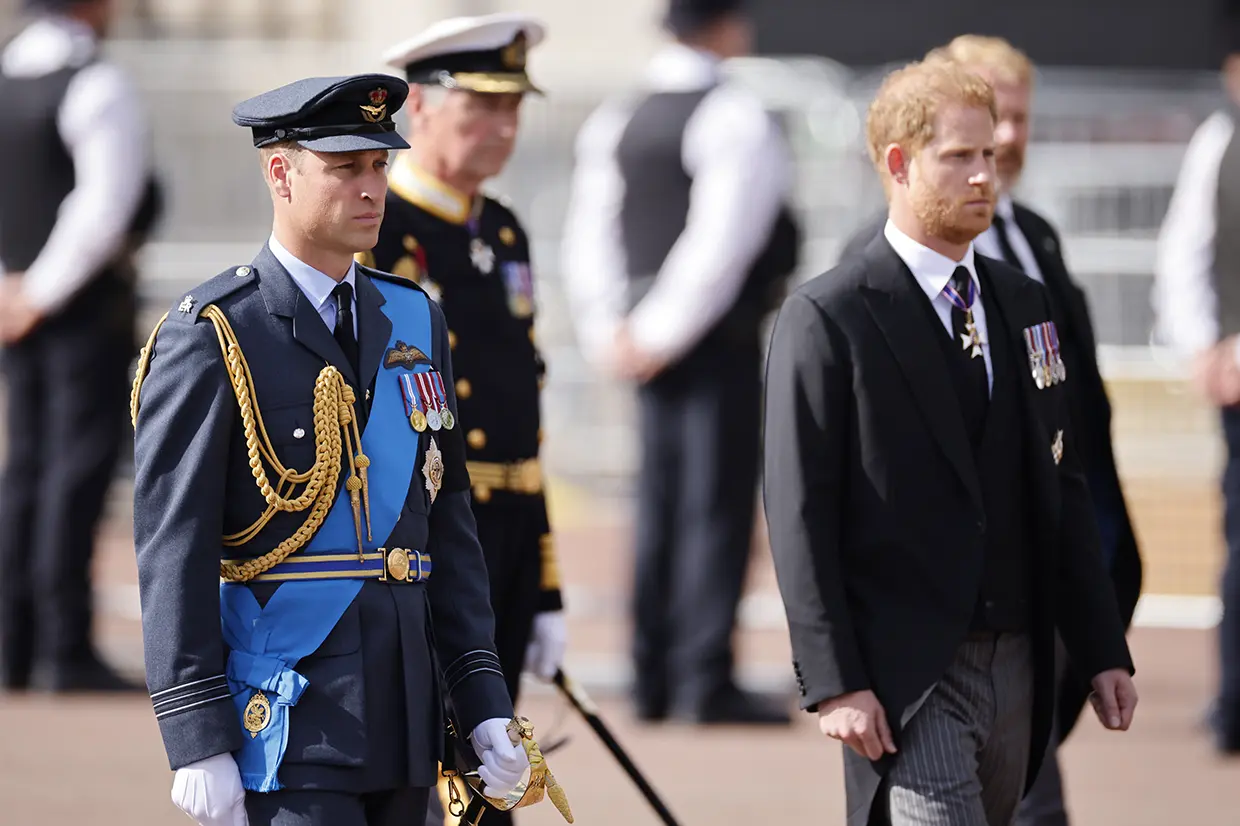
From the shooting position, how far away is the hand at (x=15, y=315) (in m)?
7.74

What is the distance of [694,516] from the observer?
7.64 meters

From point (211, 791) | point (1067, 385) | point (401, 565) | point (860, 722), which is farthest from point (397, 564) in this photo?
point (1067, 385)

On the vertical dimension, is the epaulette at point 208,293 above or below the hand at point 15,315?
above

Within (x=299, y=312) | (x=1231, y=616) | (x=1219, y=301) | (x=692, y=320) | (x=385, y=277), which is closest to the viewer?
(x=299, y=312)

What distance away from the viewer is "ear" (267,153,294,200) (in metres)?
3.49

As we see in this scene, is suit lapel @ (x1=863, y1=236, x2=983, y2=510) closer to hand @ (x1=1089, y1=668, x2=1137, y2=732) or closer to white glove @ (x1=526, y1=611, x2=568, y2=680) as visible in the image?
hand @ (x1=1089, y1=668, x2=1137, y2=732)

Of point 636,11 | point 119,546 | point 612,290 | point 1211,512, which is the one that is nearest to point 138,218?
point 612,290

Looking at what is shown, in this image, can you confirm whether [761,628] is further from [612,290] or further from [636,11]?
[636,11]

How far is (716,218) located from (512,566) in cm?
287

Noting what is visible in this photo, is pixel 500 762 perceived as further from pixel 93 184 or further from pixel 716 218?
pixel 93 184

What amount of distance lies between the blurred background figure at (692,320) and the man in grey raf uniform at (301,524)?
155 inches

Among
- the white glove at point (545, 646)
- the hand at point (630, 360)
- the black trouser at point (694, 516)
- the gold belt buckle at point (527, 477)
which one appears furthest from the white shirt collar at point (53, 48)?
the white glove at point (545, 646)

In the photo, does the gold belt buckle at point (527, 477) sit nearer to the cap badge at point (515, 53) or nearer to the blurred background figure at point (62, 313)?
the cap badge at point (515, 53)

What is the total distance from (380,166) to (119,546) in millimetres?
8342
